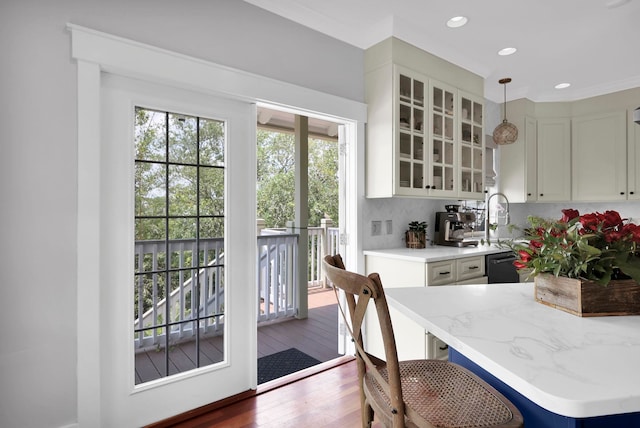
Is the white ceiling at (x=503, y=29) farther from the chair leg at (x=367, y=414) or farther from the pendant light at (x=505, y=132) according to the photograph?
the chair leg at (x=367, y=414)

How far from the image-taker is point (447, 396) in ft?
3.22

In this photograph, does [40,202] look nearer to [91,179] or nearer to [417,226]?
[91,179]

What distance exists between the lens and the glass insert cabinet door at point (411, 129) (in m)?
2.81

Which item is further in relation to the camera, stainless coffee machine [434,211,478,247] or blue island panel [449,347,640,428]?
stainless coffee machine [434,211,478,247]

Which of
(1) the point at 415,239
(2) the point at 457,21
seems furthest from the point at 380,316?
(2) the point at 457,21

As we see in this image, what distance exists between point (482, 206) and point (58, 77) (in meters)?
4.21

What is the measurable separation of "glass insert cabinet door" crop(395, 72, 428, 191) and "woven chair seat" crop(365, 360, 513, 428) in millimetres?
1855

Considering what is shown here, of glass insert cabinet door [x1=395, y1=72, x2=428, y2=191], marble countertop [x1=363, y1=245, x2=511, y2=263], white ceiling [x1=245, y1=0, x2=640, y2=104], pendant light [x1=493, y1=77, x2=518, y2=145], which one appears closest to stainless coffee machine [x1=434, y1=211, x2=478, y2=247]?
marble countertop [x1=363, y1=245, x2=511, y2=263]

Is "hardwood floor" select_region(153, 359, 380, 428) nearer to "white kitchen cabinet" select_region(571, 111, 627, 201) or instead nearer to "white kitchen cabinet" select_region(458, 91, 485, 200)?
"white kitchen cabinet" select_region(458, 91, 485, 200)

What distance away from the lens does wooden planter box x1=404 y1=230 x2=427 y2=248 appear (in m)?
3.15

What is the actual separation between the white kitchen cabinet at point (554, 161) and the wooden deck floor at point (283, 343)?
3046 millimetres

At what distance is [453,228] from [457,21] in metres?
1.77

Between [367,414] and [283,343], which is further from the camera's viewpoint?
[283,343]

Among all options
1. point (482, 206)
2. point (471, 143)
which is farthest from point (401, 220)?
point (482, 206)
